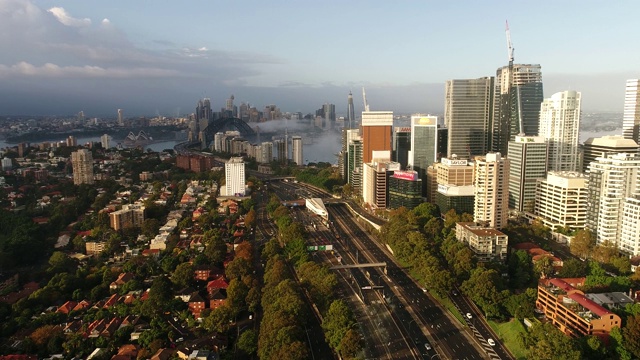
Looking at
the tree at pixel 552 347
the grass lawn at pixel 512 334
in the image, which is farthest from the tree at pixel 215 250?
the tree at pixel 552 347

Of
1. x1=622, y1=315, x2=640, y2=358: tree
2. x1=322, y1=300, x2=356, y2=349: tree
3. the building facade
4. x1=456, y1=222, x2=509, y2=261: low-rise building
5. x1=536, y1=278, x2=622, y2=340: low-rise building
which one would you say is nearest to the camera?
x1=622, y1=315, x2=640, y2=358: tree

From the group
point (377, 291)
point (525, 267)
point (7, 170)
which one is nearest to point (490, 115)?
point (525, 267)

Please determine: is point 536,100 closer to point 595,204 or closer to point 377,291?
point 595,204

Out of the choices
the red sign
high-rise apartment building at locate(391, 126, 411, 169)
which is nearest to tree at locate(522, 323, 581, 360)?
the red sign

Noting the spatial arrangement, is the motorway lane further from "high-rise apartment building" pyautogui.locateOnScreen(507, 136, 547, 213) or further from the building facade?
"high-rise apartment building" pyautogui.locateOnScreen(507, 136, 547, 213)

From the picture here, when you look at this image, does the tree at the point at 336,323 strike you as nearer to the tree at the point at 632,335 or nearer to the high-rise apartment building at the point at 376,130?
the tree at the point at 632,335

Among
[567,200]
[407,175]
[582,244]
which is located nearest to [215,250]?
[407,175]
